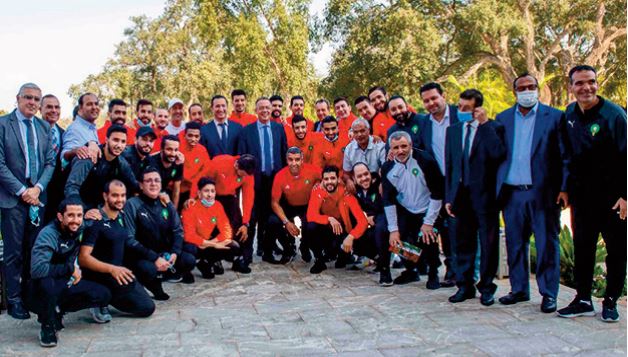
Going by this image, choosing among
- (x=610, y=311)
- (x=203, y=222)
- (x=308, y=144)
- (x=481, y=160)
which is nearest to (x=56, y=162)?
(x=203, y=222)

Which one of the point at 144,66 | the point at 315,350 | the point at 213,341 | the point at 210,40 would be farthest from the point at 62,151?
the point at 144,66

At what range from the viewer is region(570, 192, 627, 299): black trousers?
4602 mm

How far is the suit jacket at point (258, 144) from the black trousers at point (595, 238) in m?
3.81

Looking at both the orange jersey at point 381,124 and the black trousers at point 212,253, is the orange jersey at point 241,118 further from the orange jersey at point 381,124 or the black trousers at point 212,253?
the black trousers at point 212,253

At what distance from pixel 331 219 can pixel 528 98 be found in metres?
2.62

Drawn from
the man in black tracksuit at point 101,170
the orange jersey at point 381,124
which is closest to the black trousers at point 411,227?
the orange jersey at point 381,124

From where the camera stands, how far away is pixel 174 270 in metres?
6.34

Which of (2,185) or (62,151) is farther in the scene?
(62,151)

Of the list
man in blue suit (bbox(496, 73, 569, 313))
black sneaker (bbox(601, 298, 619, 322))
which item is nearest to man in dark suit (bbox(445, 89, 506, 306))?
man in blue suit (bbox(496, 73, 569, 313))

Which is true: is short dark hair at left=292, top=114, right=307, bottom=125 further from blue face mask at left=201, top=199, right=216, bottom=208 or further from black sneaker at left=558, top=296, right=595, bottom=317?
black sneaker at left=558, top=296, right=595, bottom=317

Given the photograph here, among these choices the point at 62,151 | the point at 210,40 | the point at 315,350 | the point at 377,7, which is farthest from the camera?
the point at 210,40

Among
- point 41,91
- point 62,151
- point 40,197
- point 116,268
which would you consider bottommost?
point 116,268

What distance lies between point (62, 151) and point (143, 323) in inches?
71.4

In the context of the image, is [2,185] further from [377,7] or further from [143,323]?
[377,7]
